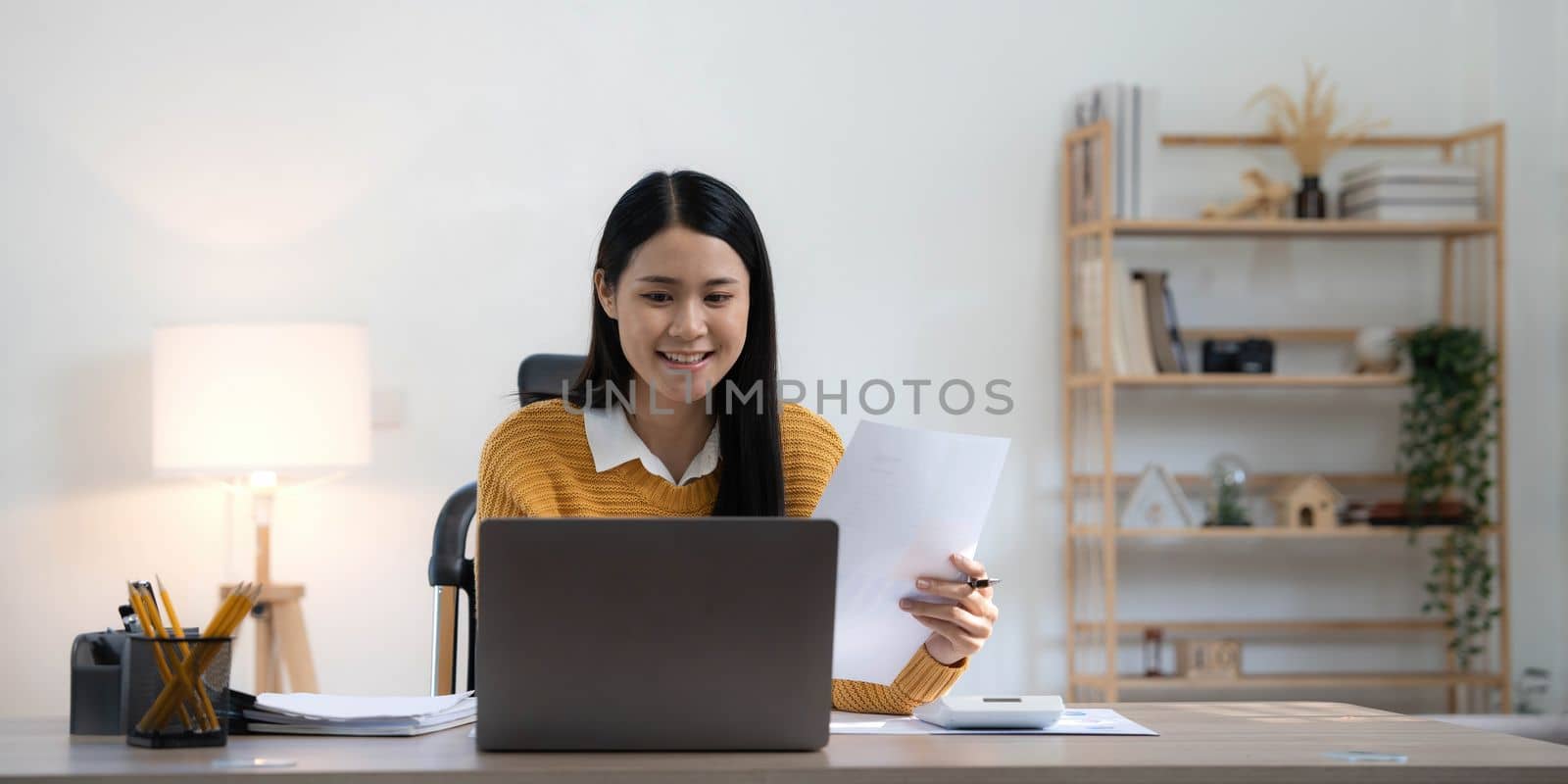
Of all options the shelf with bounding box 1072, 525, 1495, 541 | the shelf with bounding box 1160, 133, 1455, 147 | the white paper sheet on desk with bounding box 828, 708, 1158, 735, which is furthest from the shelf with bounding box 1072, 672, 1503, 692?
the white paper sheet on desk with bounding box 828, 708, 1158, 735

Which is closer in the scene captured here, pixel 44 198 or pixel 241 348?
pixel 241 348

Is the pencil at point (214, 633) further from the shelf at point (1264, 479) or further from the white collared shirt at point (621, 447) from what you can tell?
the shelf at point (1264, 479)

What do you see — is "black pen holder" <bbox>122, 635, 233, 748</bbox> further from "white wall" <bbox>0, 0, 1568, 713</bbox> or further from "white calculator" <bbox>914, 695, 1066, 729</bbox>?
"white wall" <bbox>0, 0, 1568, 713</bbox>

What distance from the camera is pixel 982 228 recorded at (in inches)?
139

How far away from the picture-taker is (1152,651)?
3.50m

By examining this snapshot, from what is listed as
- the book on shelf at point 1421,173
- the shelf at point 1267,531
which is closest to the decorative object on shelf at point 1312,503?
the shelf at point 1267,531

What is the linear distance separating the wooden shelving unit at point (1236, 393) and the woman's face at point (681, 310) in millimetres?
1863

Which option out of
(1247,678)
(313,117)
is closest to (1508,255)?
(1247,678)

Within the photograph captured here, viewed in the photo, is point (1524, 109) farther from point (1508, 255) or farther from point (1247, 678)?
point (1247, 678)

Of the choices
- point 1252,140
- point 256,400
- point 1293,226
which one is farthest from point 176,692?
point 1252,140

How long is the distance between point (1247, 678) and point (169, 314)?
8.84 feet

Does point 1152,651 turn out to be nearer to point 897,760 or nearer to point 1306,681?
point 1306,681

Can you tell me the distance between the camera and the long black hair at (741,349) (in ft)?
5.30

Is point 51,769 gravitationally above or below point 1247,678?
above
